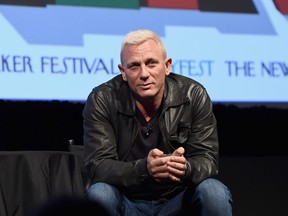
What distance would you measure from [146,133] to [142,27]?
1173 millimetres

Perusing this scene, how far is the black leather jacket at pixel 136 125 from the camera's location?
240 centimetres

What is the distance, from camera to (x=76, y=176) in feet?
8.39

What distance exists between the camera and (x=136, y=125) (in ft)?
8.04

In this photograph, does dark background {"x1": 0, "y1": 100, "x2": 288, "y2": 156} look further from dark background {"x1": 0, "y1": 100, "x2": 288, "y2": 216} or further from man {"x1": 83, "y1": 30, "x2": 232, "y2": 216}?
man {"x1": 83, "y1": 30, "x2": 232, "y2": 216}

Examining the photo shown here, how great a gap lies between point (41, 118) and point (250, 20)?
1297 millimetres

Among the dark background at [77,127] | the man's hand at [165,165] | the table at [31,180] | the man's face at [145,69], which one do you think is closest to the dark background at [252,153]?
the dark background at [77,127]

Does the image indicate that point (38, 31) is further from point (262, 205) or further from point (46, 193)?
point (262, 205)

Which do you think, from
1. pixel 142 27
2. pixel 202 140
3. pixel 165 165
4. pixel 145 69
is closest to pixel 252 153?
pixel 142 27

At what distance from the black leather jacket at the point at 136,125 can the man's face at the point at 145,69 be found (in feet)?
0.22

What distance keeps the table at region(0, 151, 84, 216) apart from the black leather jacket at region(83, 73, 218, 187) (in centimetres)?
15

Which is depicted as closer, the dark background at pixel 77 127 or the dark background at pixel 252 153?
the dark background at pixel 77 127

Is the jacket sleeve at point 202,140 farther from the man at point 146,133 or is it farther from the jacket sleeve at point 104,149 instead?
the jacket sleeve at point 104,149

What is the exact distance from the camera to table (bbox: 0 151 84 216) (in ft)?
8.03

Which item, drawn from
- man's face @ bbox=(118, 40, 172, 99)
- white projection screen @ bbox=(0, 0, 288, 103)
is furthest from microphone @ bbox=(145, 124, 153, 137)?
white projection screen @ bbox=(0, 0, 288, 103)
